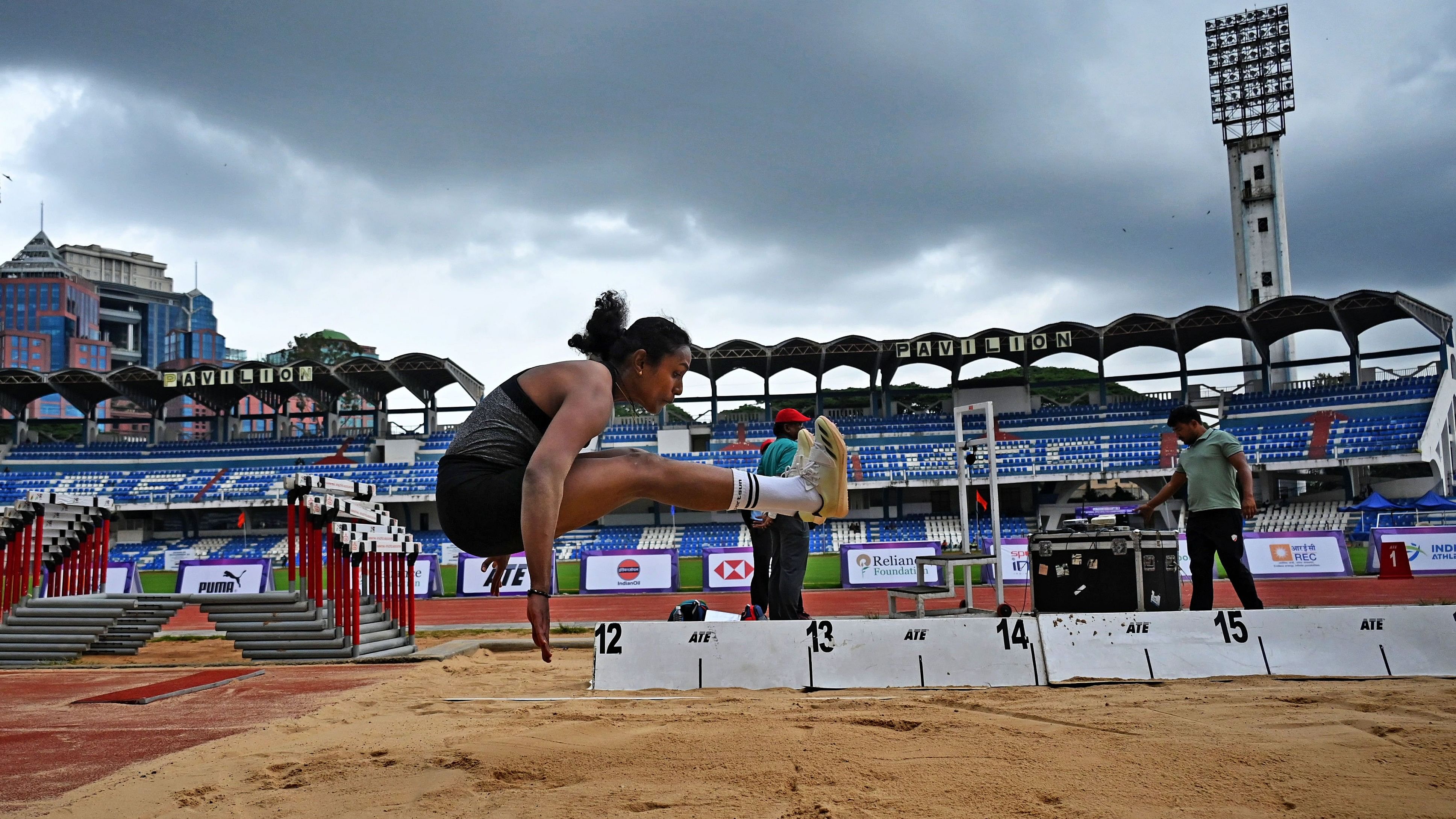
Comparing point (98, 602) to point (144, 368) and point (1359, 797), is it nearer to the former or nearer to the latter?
point (1359, 797)

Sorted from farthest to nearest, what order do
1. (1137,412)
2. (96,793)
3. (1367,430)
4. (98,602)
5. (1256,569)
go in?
(1137,412) < (1367,430) < (1256,569) < (98,602) < (96,793)

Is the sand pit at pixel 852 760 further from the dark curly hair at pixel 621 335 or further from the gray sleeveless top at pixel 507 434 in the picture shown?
the dark curly hair at pixel 621 335

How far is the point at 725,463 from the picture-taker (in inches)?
1282

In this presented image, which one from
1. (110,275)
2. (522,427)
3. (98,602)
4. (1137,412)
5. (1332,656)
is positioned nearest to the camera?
(522,427)

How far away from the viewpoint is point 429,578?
699 inches

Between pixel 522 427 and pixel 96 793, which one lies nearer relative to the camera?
pixel 96 793

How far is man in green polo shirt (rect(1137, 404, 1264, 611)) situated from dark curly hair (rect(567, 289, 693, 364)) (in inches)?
182

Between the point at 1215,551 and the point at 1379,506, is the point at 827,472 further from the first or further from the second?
the point at 1379,506

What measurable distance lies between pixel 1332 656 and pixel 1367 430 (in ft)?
98.6

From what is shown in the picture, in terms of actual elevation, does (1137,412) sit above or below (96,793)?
above

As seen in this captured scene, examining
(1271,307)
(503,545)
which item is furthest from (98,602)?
(1271,307)

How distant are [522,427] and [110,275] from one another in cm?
12862

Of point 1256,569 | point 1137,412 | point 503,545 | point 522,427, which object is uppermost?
point 1137,412

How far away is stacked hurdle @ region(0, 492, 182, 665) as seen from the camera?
8.32 m
